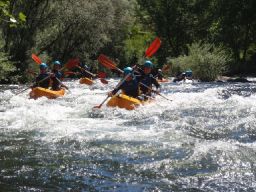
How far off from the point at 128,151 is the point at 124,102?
4854 mm

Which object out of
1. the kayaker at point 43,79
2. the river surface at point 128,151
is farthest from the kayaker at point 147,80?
the kayaker at point 43,79

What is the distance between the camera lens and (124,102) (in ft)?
37.7

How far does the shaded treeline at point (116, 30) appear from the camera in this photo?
27109 millimetres

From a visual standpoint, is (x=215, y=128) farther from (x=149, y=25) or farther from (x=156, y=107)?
(x=149, y=25)

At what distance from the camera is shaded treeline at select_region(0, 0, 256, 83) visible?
27.1m

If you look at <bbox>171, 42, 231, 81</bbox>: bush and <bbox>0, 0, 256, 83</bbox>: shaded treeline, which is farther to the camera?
<bbox>0, 0, 256, 83</bbox>: shaded treeline

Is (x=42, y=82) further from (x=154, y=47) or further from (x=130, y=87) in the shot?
(x=130, y=87)

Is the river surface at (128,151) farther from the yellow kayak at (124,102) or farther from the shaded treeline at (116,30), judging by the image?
the shaded treeline at (116,30)

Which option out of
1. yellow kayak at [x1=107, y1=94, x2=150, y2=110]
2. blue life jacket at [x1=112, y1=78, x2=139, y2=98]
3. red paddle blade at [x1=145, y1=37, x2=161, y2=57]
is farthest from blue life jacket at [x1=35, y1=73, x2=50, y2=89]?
yellow kayak at [x1=107, y1=94, x2=150, y2=110]

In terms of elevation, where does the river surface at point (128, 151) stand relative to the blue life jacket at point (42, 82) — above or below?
above

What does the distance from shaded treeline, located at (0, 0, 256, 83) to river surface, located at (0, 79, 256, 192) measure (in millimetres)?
11685

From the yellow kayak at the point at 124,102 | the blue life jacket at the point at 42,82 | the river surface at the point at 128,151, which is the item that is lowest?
the blue life jacket at the point at 42,82

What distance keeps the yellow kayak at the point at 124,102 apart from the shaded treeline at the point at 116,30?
9.54m

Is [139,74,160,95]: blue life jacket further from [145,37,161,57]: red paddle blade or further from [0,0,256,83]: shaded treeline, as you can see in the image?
[0,0,256,83]: shaded treeline
